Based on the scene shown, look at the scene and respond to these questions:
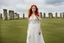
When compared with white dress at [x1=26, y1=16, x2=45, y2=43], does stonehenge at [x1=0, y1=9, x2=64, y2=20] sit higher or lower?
higher

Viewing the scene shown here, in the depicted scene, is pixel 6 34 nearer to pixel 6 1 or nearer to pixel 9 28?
pixel 9 28

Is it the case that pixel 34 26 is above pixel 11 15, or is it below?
below

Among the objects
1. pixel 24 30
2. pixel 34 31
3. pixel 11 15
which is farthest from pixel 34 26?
pixel 11 15

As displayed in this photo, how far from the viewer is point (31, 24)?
337 cm

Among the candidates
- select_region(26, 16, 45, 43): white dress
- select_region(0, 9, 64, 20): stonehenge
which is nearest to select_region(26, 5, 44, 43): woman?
select_region(26, 16, 45, 43): white dress

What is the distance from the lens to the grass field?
12.5 ft

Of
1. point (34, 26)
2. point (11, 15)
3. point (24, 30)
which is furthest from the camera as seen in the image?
point (11, 15)

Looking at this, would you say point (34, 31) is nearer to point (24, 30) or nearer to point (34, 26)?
point (34, 26)

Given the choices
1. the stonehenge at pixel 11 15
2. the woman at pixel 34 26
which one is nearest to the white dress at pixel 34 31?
the woman at pixel 34 26

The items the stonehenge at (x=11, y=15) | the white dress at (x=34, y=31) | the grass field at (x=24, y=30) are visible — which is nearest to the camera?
the white dress at (x=34, y=31)

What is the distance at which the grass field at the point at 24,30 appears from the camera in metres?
3.82

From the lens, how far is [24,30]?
12.6 feet

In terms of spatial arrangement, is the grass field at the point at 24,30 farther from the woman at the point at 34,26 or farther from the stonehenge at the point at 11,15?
the woman at the point at 34,26

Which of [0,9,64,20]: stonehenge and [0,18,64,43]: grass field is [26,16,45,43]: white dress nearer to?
[0,18,64,43]: grass field
